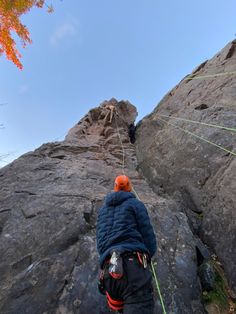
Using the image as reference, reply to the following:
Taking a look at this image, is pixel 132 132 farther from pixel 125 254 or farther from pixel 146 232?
pixel 125 254

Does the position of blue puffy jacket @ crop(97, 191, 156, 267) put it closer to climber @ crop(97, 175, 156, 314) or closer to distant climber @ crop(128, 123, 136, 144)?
climber @ crop(97, 175, 156, 314)

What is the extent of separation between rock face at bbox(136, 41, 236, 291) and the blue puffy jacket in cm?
215

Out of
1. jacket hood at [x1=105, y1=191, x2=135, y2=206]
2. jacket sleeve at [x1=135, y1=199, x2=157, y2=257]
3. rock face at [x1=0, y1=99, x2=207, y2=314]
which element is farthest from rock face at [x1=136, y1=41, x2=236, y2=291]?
jacket hood at [x1=105, y1=191, x2=135, y2=206]

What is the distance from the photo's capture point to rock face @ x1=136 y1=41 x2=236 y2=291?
596 cm

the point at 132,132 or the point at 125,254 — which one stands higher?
the point at 132,132

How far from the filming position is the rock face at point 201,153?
596 centimetres

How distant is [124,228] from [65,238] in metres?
2.05

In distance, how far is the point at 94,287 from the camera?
4.81m

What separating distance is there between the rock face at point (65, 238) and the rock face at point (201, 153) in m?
0.38

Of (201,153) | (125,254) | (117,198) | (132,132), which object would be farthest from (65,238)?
(132,132)

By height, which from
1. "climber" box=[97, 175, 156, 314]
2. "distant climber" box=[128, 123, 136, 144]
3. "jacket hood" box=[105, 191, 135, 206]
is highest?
"distant climber" box=[128, 123, 136, 144]

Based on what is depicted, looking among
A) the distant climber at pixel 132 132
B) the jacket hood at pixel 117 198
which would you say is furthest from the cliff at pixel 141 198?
the jacket hood at pixel 117 198

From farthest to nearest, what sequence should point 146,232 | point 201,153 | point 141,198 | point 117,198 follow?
1. point 201,153
2. point 141,198
3. point 117,198
4. point 146,232

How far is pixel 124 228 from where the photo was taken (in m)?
3.93
